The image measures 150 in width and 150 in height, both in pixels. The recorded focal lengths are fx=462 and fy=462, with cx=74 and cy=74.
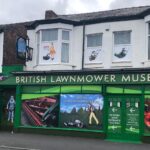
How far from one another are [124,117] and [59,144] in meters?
4.07

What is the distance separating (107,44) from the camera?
2408 centimetres

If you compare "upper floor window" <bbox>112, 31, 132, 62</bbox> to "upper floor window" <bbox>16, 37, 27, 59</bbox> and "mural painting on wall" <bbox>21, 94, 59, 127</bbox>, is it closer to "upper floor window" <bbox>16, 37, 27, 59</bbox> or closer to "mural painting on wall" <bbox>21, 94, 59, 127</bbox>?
"mural painting on wall" <bbox>21, 94, 59, 127</bbox>

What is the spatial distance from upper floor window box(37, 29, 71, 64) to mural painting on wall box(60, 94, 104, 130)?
2.25 meters

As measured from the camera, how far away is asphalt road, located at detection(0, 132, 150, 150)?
1852cm

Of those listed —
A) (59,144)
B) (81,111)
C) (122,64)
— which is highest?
(122,64)

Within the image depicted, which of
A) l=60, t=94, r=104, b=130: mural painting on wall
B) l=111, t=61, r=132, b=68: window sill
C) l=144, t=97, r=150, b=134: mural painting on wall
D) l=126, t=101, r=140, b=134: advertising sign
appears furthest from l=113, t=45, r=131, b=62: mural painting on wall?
l=144, t=97, r=150, b=134: mural painting on wall

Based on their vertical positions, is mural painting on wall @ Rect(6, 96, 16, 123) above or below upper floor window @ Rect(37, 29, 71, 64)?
below

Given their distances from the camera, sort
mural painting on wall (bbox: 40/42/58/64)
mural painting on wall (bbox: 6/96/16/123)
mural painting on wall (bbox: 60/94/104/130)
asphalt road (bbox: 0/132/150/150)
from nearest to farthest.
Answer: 1. asphalt road (bbox: 0/132/150/150)
2. mural painting on wall (bbox: 60/94/104/130)
3. mural painting on wall (bbox: 40/42/58/64)
4. mural painting on wall (bbox: 6/96/16/123)

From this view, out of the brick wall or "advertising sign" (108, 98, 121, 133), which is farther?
the brick wall

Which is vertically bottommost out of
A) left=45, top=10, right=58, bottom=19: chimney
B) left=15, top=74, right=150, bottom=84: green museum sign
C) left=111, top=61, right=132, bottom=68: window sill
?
left=15, top=74, right=150, bottom=84: green museum sign

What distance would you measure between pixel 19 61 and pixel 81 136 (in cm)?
668

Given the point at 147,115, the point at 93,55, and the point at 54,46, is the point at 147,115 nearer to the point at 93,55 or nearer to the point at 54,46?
the point at 93,55

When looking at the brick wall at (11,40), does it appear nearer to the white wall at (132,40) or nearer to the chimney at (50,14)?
the chimney at (50,14)

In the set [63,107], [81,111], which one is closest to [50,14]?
[63,107]
